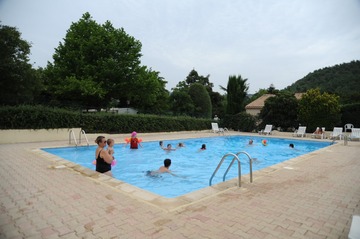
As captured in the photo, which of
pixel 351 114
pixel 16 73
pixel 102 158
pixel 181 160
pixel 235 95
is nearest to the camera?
pixel 102 158

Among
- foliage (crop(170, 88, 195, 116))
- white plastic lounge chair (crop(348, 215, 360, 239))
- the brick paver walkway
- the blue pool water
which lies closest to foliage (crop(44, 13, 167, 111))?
foliage (crop(170, 88, 195, 116))

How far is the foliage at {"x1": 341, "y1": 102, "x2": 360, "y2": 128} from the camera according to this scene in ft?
69.0

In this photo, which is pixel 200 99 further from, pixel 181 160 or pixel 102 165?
pixel 102 165

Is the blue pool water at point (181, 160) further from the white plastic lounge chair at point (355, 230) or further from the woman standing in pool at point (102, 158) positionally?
the white plastic lounge chair at point (355, 230)

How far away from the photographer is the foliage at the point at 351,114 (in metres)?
21.0

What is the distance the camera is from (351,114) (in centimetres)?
2130

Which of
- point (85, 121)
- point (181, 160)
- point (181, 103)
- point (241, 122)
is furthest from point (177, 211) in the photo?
point (181, 103)

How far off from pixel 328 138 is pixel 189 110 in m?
16.4

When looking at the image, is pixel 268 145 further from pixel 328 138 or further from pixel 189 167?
pixel 189 167

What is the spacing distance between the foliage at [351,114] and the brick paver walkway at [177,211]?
1962 cm

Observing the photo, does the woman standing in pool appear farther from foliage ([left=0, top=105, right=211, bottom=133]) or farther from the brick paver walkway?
foliage ([left=0, top=105, right=211, bottom=133])

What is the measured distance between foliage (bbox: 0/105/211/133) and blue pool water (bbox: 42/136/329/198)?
365 cm

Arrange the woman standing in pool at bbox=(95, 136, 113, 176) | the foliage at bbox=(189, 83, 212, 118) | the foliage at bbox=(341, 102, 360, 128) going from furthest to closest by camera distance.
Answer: the foliage at bbox=(189, 83, 212, 118), the foliage at bbox=(341, 102, 360, 128), the woman standing in pool at bbox=(95, 136, 113, 176)

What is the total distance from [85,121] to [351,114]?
76.6 ft
